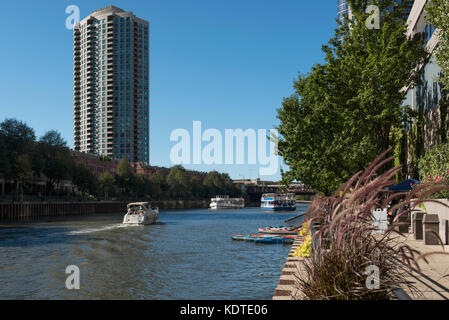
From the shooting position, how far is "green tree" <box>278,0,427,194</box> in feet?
112

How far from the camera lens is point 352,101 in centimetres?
3488

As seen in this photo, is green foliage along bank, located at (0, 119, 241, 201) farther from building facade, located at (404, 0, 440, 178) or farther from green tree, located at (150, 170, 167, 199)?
building facade, located at (404, 0, 440, 178)

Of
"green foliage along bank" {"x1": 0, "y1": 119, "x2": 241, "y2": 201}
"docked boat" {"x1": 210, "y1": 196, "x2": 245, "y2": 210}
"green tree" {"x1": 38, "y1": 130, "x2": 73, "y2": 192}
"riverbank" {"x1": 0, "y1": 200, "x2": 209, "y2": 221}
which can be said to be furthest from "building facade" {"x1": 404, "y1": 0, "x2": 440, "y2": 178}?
"docked boat" {"x1": 210, "y1": 196, "x2": 245, "y2": 210}

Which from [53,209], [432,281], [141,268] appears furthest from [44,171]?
[432,281]

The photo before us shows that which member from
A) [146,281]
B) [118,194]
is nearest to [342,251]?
[146,281]

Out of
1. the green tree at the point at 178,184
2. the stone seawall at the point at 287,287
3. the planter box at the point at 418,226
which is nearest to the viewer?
the stone seawall at the point at 287,287

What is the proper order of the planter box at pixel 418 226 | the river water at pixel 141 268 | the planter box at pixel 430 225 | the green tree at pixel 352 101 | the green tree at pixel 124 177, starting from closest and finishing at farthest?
1. the planter box at pixel 430 225
2. the river water at pixel 141 268
3. the planter box at pixel 418 226
4. the green tree at pixel 352 101
5. the green tree at pixel 124 177

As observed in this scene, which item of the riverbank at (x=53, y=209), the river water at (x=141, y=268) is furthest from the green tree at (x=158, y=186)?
the river water at (x=141, y=268)

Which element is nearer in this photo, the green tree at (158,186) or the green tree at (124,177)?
the green tree at (124,177)

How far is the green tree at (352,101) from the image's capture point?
3422 cm

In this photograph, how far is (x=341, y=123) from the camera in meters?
36.8

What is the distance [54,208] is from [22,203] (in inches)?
463

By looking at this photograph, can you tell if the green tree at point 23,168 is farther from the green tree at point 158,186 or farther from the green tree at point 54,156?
the green tree at point 158,186

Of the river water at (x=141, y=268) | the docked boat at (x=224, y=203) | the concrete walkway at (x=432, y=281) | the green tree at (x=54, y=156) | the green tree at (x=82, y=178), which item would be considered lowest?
the docked boat at (x=224, y=203)
